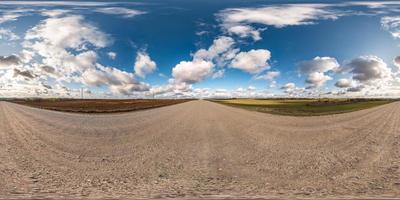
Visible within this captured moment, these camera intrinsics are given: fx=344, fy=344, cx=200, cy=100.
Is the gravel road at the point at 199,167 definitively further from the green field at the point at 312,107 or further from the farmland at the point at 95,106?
the farmland at the point at 95,106

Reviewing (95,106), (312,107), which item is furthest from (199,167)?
(95,106)

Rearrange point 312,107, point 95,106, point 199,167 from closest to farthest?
point 199,167 → point 312,107 → point 95,106

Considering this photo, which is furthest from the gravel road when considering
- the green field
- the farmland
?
the farmland

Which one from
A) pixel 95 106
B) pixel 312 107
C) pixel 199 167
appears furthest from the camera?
pixel 95 106

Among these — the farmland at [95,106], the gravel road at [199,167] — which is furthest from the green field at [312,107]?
the gravel road at [199,167]

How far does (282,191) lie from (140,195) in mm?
3619

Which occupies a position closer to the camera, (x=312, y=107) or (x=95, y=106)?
(x=312, y=107)

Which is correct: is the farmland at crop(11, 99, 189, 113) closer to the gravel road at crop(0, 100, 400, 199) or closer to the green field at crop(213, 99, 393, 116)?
the green field at crop(213, 99, 393, 116)

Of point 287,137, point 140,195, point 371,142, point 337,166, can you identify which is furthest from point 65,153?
point 371,142

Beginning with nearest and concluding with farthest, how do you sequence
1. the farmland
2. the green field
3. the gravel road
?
1. the gravel road
2. the green field
3. the farmland

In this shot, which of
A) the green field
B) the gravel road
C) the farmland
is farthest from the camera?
the farmland

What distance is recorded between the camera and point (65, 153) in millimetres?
15062

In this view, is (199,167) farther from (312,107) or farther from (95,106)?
(95,106)

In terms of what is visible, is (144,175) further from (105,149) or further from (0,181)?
(105,149)
